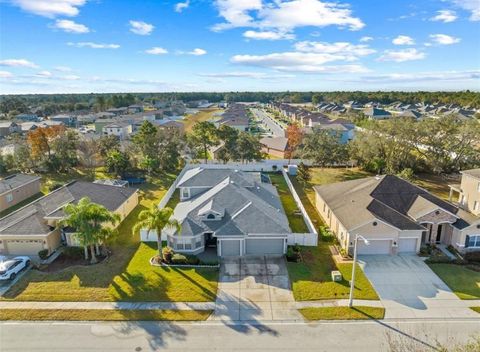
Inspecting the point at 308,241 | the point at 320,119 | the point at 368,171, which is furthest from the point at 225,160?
the point at 320,119

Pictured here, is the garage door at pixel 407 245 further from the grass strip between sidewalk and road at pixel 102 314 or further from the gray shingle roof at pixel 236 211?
the grass strip between sidewalk and road at pixel 102 314

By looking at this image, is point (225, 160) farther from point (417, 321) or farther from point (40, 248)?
point (417, 321)

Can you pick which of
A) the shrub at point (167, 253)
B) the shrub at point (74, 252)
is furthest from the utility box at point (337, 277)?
the shrub at point (74, 252)

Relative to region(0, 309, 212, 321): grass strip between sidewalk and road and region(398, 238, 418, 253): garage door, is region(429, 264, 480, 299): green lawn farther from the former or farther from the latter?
region(0, 309, 212, 321): grass strip between sidewalk and road

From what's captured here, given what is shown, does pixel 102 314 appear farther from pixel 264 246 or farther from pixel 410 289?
pixel 410 289

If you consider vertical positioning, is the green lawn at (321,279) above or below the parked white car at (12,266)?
below

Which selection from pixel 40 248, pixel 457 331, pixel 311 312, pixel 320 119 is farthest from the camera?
pixel 320 119

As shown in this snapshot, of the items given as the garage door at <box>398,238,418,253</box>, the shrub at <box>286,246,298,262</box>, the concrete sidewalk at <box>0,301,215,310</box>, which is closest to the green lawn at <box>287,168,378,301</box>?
the shrub at <box>286,246,298,262</box>
